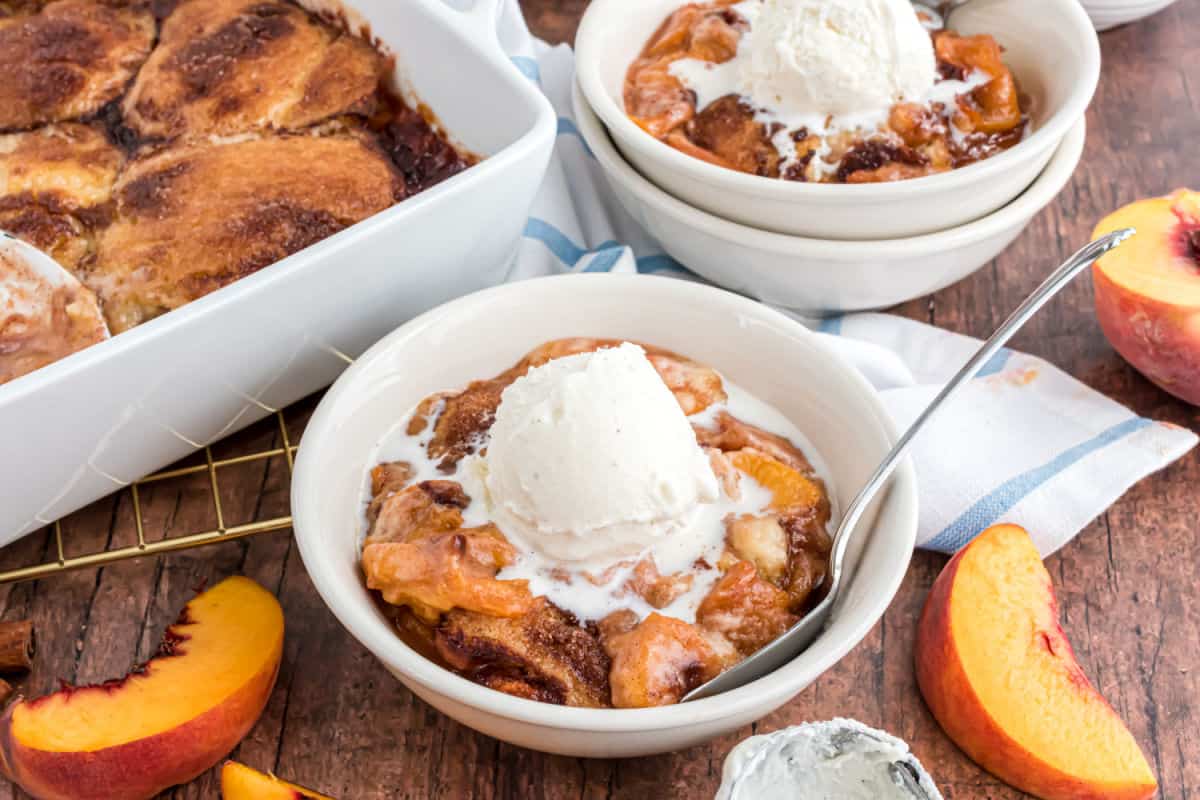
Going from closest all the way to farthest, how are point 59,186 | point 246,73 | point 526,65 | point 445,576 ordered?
point 445,576, point 59,186, point 246,73, point 526,65

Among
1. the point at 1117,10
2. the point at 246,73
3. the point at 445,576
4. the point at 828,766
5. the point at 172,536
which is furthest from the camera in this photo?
the point at 1117,10

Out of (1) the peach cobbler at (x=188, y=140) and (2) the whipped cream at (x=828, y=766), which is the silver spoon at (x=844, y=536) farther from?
(1) the peach cobbler at (x=188, y=140)

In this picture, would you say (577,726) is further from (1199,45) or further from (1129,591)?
(1199,45)

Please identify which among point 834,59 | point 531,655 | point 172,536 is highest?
point 834,59

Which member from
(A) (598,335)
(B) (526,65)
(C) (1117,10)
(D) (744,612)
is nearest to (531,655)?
(D) (744,612)

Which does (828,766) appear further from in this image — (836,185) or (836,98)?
(836,98)

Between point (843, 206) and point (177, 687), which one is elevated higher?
point (843, 206)

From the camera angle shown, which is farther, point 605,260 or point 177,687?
point 605,260
